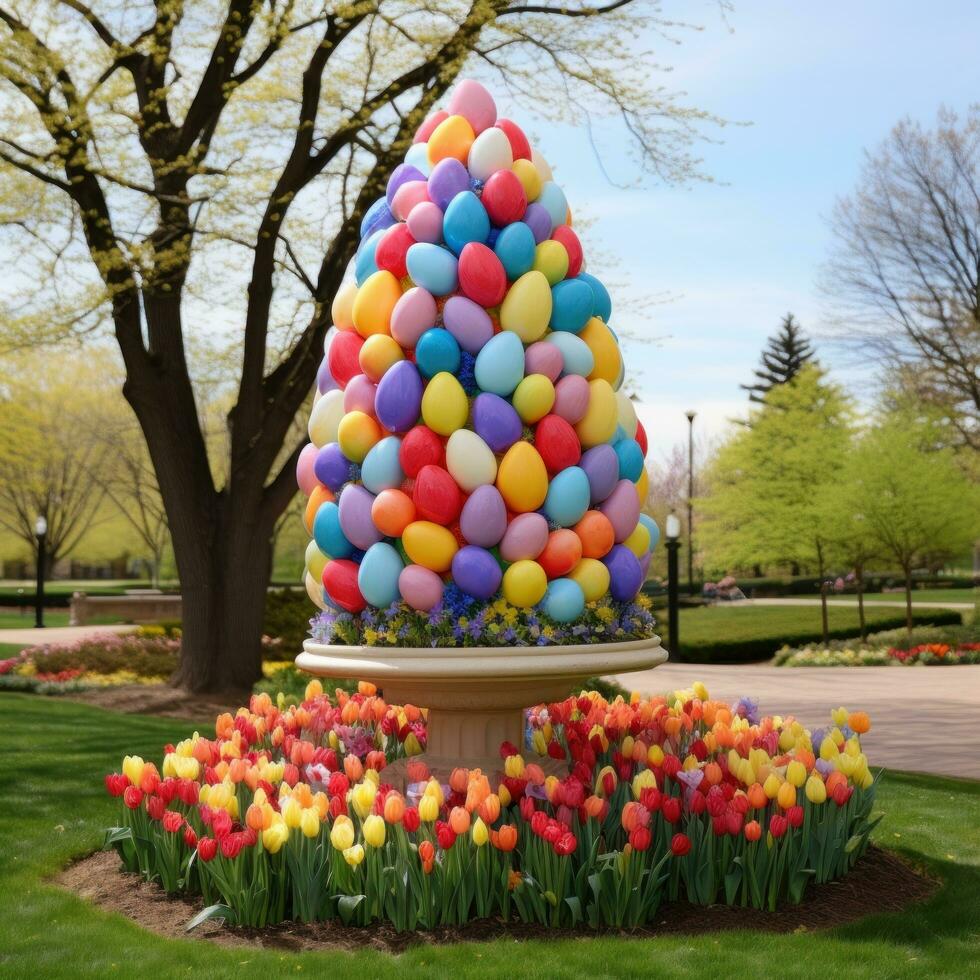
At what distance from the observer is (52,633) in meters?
Result: 28.4

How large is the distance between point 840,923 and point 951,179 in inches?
1123

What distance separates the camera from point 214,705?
1308cm

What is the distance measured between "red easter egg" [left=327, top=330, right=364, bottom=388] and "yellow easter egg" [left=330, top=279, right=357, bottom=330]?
0.18 feet

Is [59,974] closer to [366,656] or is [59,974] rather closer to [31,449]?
[366,656]

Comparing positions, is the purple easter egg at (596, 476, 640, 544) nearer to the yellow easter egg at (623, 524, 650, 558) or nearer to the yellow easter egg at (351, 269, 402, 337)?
the yellow easter egg at (623, 524, 650, 558)

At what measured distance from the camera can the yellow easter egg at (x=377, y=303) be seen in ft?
18.0

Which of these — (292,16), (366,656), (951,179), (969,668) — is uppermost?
(951,179)

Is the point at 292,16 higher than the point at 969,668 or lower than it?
higher

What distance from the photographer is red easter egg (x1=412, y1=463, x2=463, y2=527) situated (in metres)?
5.11

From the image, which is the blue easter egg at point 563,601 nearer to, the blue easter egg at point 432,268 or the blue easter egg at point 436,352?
the blue easter egg at point 436,352

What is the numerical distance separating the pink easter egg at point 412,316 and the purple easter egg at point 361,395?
0.85 feet

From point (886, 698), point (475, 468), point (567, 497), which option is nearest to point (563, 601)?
point (567, 497)

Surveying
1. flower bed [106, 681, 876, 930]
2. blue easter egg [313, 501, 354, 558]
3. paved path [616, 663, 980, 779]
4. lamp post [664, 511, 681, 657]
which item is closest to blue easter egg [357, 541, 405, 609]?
blue easter egg [313, 501, 354, 558]

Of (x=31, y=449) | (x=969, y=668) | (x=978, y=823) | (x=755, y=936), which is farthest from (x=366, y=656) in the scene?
(x=31, y=449)
